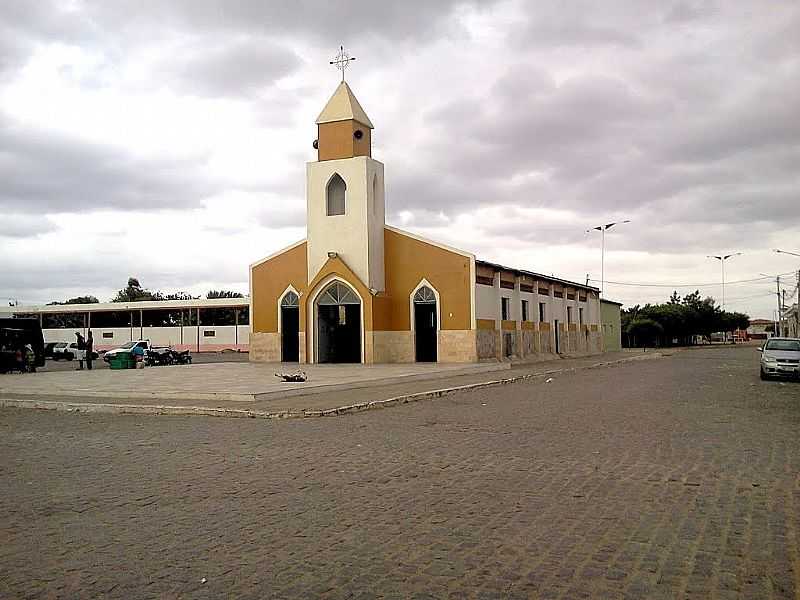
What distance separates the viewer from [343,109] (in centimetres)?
3731

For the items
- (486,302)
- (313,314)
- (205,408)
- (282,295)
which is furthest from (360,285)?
(205,408)

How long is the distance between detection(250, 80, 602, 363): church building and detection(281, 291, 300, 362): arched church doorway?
0.05 m

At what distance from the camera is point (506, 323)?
4012 centimetres

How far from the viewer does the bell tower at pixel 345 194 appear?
36.5 meters

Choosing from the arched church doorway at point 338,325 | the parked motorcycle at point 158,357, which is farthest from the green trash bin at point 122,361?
the arched church doorway at point 338,325

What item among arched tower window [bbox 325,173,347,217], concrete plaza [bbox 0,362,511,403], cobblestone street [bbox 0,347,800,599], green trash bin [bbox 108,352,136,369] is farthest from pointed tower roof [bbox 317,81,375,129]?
cobblestone street [bbox 0,347,800,599]

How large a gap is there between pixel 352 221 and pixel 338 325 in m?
5.18

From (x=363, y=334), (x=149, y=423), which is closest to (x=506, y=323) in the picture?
(x=363, y=334)

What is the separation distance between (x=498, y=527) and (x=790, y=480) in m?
A: 3.95

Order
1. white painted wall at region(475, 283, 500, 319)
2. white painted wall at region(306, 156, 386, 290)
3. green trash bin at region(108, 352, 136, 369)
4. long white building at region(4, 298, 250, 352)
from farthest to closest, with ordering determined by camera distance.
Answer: long white building at region(4, 298, 250, 352) < white painted wall at region(306, 156, 386, 290) < white painted wall at region(475, 283, 500, 319) < green trash bin at region(108, 352, 136, 369)

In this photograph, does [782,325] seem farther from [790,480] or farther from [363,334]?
[790,480]

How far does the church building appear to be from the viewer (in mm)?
35906

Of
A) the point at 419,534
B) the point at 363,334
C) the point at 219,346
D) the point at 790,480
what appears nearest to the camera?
the point at 419,534

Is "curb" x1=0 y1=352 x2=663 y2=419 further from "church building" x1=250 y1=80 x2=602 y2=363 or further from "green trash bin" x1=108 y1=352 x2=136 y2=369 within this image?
"church building" x1=250 y1=80 x2=602 y2=363
